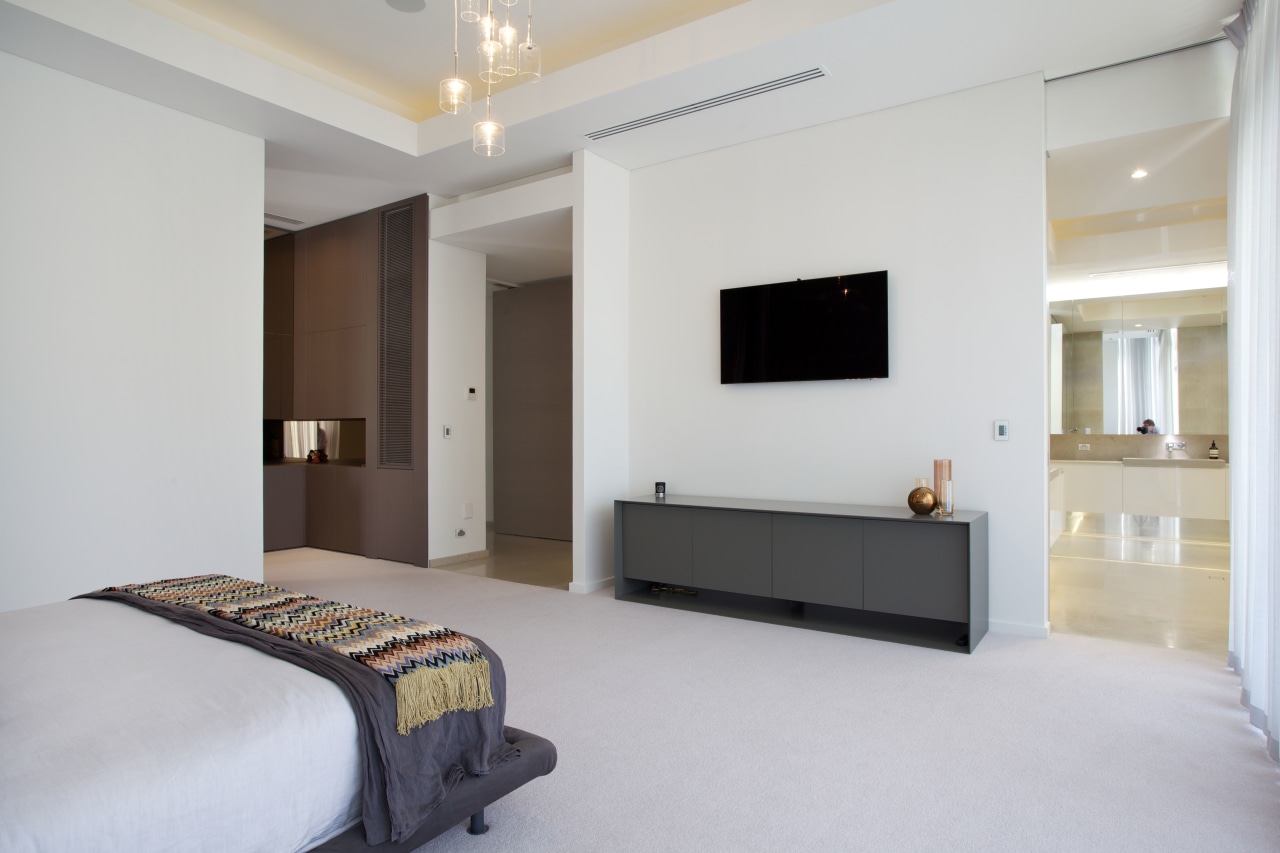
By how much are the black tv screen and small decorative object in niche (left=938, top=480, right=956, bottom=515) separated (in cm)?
76

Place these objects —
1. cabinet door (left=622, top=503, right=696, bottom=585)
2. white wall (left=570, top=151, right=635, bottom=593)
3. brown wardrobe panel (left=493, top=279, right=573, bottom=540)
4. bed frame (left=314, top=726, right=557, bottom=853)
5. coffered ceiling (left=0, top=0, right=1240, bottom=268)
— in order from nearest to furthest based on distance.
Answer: bed frame (left=314, top=726, right=557, bottom=853), coffered ceiling (left=0, top=0, right=1240, bottom=268), cabinet door (left=622, top=503, right=696, bottom=585), white wall (left=570, top=151, right=635, bottom=593), brown wardrobe panel (left=493, top=279, right=573, bottom=540)

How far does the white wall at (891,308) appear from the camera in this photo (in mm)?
4184

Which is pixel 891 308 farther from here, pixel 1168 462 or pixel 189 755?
pixel 189 755

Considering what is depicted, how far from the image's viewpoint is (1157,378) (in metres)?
6.28

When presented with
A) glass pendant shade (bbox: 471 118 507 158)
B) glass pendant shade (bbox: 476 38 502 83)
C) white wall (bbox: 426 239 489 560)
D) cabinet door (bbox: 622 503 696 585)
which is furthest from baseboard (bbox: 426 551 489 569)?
glass pendant shade (bbox: 476 38 502 83)

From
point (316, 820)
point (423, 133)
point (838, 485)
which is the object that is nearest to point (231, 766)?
point (316, 820)

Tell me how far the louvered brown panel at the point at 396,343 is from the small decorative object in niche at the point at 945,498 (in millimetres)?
4266

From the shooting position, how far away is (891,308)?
4594 mm

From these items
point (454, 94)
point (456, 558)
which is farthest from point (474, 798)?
point (456, 558)

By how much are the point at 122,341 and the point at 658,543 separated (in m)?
3.45

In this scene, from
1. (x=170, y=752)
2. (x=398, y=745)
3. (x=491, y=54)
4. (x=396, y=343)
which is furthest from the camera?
(x=396, y=343)

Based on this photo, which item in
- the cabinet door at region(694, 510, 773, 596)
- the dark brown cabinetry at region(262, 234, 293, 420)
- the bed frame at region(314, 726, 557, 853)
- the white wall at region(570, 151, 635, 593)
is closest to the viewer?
the bed frame at region(314, 726, 557, 853)

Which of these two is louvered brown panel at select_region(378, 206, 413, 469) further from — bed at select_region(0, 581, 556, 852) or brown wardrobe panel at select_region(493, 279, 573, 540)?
bed at select_region(0, 581, 556, 852)

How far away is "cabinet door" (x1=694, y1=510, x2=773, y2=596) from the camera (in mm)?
4516
